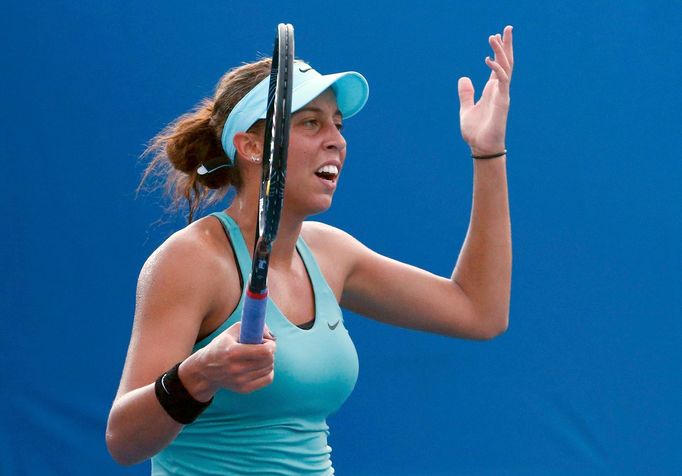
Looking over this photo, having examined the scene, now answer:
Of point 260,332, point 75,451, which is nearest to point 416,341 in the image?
point 75,451

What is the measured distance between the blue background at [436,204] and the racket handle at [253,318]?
1.96 metres

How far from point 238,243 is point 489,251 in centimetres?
46

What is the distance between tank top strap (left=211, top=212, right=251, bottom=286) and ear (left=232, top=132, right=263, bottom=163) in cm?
11

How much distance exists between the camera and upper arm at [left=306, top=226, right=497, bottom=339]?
1916 mm

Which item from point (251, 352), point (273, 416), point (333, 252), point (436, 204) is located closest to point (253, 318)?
point (251, 352)

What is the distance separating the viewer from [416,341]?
315 centimetres

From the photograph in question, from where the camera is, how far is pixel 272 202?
3.95 feet

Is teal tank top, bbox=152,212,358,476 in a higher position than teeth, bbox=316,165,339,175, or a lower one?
lower

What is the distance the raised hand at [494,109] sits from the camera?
1815 millimetres

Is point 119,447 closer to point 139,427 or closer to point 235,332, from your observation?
point 139,427

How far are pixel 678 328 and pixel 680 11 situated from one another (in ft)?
2.99

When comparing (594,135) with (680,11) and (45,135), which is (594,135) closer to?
(680,11)

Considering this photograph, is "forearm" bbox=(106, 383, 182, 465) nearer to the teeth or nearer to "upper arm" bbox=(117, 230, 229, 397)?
"upper arm" bbox=(117, 230, 229, 397)

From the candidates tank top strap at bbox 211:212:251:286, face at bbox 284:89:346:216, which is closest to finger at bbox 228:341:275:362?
tank top strap at bbox 211:212:251:286
